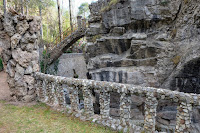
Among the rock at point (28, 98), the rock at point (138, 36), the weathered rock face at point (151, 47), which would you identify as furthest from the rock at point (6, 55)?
the rock at point (138, 36)

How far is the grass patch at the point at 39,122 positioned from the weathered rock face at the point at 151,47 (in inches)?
172

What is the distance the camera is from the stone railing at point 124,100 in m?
5.37

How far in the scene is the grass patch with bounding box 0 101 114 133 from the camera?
21.7 feet

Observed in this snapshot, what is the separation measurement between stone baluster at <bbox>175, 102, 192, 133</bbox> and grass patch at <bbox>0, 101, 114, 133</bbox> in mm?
3066

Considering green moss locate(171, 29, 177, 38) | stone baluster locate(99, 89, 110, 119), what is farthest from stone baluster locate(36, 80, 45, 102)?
green moss locate(171, 29, 177, 38)

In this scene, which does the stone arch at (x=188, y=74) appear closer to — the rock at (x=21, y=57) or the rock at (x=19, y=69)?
the rock at (x=21, y=57)

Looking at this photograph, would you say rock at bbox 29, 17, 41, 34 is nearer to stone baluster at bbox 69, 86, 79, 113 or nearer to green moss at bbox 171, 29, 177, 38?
stone baluster at bbox 69, 86, 79, 113

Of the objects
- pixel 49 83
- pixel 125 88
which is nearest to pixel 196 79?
pixel 125 88

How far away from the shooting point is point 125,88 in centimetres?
636

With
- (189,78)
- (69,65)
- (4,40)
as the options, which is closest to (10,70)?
(4,40)

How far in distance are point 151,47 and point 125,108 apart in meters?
5.97

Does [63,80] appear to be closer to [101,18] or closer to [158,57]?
[158,57]

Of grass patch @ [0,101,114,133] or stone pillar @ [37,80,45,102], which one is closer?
grass patch @ [0,101,114,133]

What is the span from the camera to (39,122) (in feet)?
23.8
